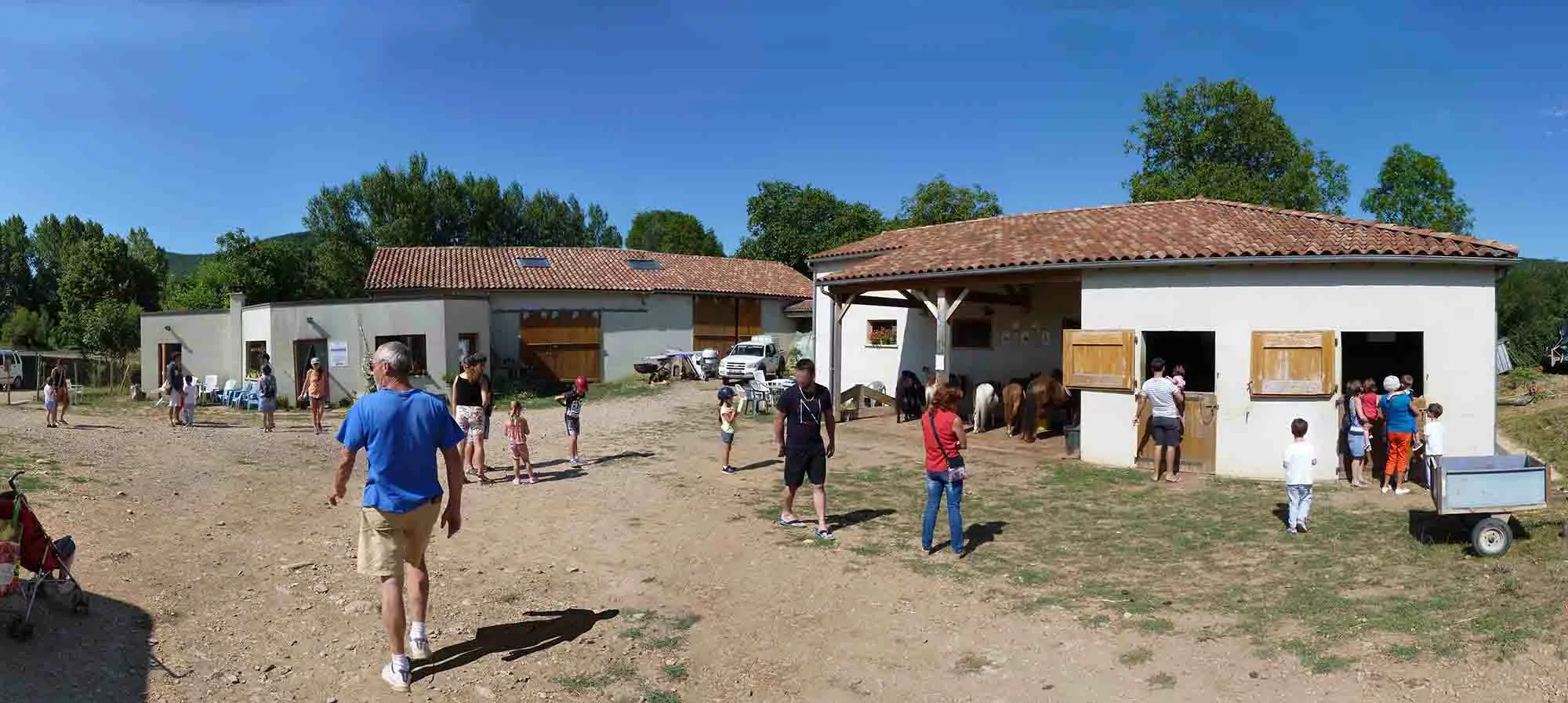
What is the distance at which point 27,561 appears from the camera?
4531mm

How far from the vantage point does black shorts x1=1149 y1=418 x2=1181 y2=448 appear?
10305 millimetres

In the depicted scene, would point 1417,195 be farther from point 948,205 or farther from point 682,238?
point 682,238

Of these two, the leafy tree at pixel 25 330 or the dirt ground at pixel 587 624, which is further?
the leafy tree at pixel 25 330

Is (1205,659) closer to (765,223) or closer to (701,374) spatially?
(701,374)

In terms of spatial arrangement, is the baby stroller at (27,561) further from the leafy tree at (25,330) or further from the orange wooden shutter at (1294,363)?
the leafy tree at (25,330)

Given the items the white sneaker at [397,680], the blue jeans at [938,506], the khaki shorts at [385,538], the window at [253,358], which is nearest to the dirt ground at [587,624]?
the white sneaker at [397,680]

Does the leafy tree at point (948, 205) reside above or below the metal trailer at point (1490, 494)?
above

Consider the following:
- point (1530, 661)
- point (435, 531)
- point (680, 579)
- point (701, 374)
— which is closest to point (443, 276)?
point (701, 374)

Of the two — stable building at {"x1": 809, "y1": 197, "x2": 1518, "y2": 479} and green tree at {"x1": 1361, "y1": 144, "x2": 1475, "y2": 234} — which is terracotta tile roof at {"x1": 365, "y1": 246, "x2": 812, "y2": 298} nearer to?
stable building at {"x1": 809, "y1": 197, "x2": 1518, "y2": 479}

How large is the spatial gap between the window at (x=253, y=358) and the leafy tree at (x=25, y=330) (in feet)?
108

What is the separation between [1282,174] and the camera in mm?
38625

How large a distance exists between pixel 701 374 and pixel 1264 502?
1956 cm

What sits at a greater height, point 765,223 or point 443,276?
point 765,223

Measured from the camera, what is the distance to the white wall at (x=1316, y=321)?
10.2 m
